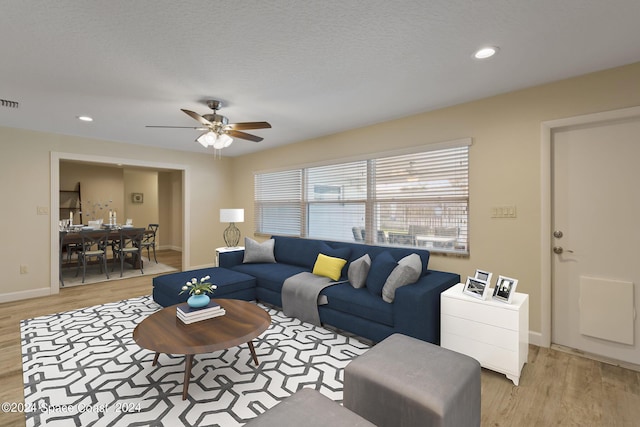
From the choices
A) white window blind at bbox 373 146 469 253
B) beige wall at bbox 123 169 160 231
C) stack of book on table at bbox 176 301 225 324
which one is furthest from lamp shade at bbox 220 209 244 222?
beige wall at bbox 123 169 160 231

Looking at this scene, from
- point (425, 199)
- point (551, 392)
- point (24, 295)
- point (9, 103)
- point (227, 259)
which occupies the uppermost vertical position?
point (9, 103)

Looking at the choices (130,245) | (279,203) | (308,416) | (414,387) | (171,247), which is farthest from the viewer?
(171,247)

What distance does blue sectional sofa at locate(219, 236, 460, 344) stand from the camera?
2.61 m

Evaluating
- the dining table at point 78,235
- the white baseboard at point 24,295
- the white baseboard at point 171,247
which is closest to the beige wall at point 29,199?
the white baseboard at point 24,295

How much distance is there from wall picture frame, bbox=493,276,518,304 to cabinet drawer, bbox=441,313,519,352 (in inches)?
9.3

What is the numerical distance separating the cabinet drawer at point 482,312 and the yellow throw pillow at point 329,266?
1.35 m

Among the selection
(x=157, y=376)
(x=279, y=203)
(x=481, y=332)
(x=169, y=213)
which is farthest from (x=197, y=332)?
(x=169, y=213)

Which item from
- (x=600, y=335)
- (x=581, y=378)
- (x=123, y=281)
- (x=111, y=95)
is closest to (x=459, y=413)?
(x=581, y=378)

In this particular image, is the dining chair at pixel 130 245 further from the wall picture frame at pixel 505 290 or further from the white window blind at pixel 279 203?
the wall picture frame at pixel 505 290

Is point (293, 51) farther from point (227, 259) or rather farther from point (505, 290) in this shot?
point (227, 259)

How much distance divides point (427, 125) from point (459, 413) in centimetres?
308

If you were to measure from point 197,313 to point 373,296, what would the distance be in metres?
1.65

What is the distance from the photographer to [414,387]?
4.81 feet

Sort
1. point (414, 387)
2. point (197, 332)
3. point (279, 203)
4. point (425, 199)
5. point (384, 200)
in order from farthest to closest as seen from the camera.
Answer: point (279, 203)
point (384, 200)
point (425, 199)
point (197, 332)
point (414, 387)
